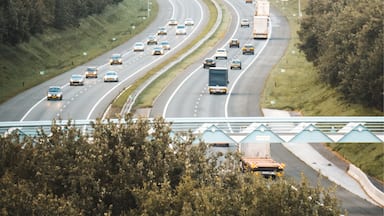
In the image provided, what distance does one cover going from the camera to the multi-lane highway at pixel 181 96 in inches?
3162

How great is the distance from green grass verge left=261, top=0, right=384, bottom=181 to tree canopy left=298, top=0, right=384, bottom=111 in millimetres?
1421

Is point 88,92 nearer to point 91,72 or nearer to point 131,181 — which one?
point 91,72

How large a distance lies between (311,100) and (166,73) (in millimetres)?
28382

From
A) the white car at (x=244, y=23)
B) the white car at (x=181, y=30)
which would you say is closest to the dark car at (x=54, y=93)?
the white car at (x=181, y=30)

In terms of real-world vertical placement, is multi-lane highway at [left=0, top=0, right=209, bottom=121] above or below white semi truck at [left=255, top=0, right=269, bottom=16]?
below

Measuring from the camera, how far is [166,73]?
12612 centimetres

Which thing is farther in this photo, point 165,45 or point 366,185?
point 165,45

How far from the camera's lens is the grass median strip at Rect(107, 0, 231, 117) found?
336 feet

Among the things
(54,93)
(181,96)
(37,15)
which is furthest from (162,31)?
(54,93)

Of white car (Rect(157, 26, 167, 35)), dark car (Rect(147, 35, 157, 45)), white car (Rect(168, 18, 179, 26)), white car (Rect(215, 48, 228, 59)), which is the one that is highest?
white car (Rect(168, 18, 179, 26))

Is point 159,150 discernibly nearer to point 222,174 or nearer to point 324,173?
point 222,174

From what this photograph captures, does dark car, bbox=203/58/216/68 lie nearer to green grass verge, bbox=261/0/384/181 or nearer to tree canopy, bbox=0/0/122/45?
green grass verge, bbox=261/0/384/181

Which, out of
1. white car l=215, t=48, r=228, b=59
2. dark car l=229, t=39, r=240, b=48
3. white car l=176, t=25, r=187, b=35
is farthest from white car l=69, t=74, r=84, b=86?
white car l=176, t=25, r=187, b=35

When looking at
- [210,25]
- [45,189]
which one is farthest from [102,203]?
[210,25]
